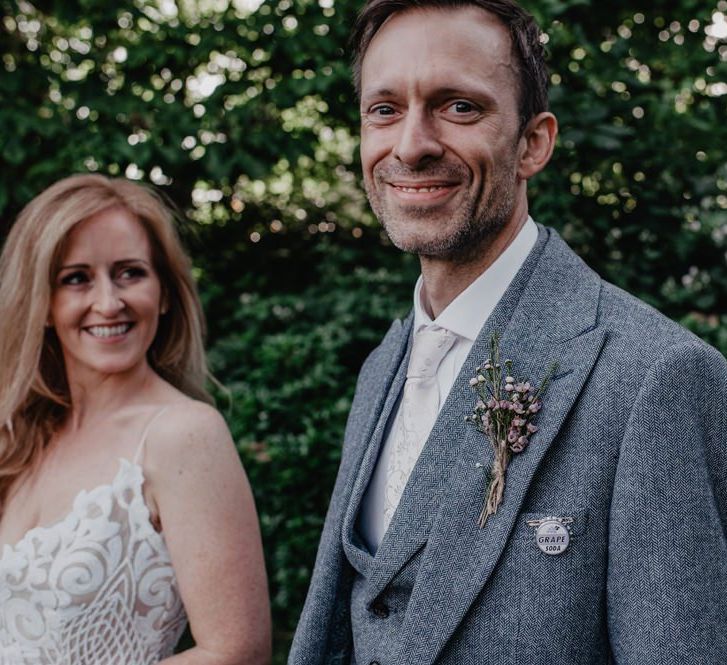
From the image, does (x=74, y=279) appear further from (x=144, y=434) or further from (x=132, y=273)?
(x=144, y=434)

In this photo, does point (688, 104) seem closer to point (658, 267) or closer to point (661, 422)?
point (658, 267)

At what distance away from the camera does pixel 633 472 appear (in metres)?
1.48

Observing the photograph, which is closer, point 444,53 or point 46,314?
point 444,53

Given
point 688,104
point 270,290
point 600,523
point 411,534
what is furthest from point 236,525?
point 688,104

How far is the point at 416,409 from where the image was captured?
197 cm

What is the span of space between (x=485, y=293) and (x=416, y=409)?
0.31 m

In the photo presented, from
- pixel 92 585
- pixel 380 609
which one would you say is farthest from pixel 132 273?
pixel 380 609

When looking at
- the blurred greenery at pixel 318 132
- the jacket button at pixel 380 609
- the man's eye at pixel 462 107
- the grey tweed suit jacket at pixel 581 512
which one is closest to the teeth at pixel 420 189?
the man's eye at pixel 462 107

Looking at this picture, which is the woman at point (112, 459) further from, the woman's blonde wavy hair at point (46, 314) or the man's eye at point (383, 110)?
the man's eye at point (383, 110)

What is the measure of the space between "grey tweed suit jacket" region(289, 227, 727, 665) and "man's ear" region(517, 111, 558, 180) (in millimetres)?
285

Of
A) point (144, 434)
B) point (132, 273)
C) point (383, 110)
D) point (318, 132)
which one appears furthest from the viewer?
point (318, 132)

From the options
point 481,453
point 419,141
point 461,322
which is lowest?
point 481,453

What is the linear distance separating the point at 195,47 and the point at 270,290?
1.28 meters

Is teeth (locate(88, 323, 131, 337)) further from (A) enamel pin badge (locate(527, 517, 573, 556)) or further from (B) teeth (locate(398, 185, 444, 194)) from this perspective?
(A) enamel pin badge (locate(527, 517, 573, 556))
